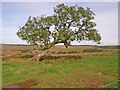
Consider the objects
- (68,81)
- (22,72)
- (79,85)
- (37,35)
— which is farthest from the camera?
(37,35)

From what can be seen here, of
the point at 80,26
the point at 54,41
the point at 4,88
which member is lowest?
the point at 4,88

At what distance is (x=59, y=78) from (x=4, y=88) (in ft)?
16.4

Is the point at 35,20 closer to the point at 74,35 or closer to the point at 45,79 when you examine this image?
the point at 74,35

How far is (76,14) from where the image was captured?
36500 mm

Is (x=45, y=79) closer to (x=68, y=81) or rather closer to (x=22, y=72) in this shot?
(x=68, y=81)

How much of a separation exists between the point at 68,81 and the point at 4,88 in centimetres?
520

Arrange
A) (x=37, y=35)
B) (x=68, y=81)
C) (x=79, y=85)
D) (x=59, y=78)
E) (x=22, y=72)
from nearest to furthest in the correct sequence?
(x=79, y=85) < (x=68, y=81) < (x=59, y=78) < (x=22, y=72) < (x=37, y=35)

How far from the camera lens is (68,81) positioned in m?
18.5

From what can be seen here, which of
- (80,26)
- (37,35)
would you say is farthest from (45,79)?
(80,26)

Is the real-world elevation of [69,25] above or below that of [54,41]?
above

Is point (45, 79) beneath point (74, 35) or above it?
beneath

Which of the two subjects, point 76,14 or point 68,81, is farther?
point 76,14

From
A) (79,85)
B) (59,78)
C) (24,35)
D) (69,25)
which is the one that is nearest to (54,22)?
(69,25)

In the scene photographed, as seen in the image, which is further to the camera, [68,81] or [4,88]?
[68,81]
